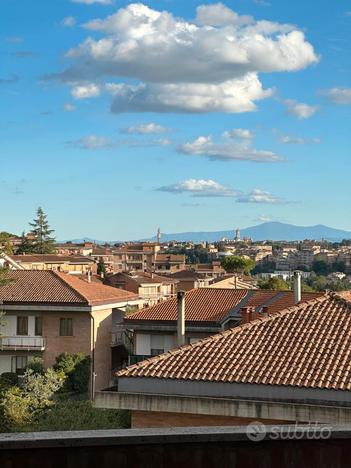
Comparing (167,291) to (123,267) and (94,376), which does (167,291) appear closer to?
(94,376)

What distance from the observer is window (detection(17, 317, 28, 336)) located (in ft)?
126

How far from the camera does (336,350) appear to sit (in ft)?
47.6

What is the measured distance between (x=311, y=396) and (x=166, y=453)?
897cm

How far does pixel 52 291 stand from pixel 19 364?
165 inches

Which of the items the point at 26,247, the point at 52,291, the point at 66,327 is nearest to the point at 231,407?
the point at 66,327

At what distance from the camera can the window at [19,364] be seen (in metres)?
38.1

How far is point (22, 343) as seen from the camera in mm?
37938

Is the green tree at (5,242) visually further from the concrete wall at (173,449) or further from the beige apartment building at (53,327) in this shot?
the concrete wall at (173,449)

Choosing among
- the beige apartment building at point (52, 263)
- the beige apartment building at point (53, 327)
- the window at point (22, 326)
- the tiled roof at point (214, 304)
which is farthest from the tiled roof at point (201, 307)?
the beige apartment building at point (52, 263)

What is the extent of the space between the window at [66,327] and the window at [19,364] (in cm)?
235

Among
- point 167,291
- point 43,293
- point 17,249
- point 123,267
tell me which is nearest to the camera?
point 43,293

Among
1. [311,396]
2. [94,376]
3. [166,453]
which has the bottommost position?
[94,376]

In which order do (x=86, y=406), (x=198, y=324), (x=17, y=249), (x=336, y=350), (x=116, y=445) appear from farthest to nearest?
(x=17, y=249), (x=198, y=324), (x=86, y=406), (x=336, y=350), (x=116, y=445)

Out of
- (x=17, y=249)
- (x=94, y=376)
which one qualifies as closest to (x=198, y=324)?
(x=94, y=376)
